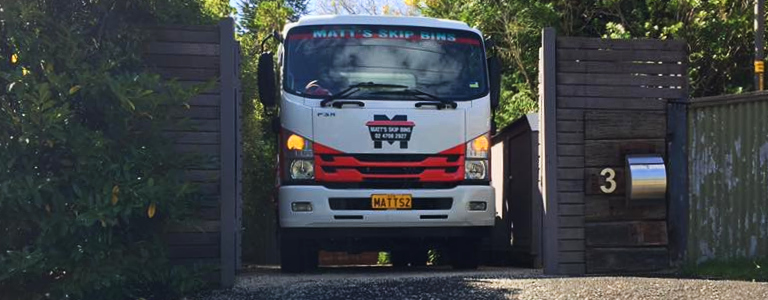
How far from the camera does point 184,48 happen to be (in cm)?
726

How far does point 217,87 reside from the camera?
7.27m

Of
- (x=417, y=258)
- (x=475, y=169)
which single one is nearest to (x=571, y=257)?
(x=475, y=169)

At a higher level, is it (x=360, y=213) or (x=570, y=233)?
(x=360, y=213)

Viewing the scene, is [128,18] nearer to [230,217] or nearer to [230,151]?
[230,151]

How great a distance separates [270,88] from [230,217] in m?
1.59

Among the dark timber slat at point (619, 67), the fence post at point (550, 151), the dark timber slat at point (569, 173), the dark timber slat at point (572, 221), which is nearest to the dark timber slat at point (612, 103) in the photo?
the fence post at point (550, 151)

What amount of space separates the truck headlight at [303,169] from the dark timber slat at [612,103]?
243cm

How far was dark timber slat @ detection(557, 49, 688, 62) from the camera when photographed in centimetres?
793

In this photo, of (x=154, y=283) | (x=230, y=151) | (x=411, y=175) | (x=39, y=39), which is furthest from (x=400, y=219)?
(x=39, y=39)

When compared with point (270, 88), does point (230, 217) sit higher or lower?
lower

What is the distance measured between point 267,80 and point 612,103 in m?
3.39

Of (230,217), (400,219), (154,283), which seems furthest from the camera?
(400,219)

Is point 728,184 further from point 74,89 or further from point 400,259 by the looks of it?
point 74,89

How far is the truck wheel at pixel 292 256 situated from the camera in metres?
8.51
